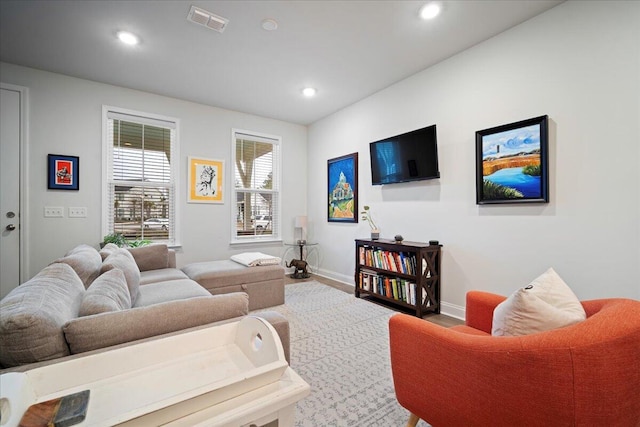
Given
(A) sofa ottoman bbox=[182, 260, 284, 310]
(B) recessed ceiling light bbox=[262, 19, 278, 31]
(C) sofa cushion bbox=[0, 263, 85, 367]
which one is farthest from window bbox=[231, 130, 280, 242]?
(C) sofa cushion bbox=[0, 263, 85, 367]

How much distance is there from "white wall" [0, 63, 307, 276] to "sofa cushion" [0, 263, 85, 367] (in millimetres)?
2853

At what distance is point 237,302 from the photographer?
1.46 meters

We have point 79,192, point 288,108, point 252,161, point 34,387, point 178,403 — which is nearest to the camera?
point 178,403

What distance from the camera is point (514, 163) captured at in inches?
96.4

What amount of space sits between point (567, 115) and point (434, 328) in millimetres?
2186

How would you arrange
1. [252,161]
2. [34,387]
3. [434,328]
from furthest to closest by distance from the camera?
[252,161] → [434,328] → [34,387]

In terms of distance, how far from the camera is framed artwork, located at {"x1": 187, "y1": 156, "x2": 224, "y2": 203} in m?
4.18

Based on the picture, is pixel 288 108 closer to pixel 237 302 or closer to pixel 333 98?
pixel 333 98

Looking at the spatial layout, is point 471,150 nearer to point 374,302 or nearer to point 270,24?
point 374,302

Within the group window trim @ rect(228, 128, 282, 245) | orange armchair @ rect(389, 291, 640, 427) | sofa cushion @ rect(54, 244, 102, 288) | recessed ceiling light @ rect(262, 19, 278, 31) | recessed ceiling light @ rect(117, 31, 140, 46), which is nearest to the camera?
orange armchair @ rect(389, 291, 640, 427)

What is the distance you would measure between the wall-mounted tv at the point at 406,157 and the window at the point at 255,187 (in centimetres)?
199

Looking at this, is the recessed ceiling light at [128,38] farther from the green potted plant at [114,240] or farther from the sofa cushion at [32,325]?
the sofa cushion at [32,325]

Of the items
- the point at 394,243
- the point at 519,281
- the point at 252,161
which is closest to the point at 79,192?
the point at 252,161

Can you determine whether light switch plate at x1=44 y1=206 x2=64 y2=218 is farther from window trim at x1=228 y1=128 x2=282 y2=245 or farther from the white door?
window trim at x1=228 y1=128 x2=282 y2=245
